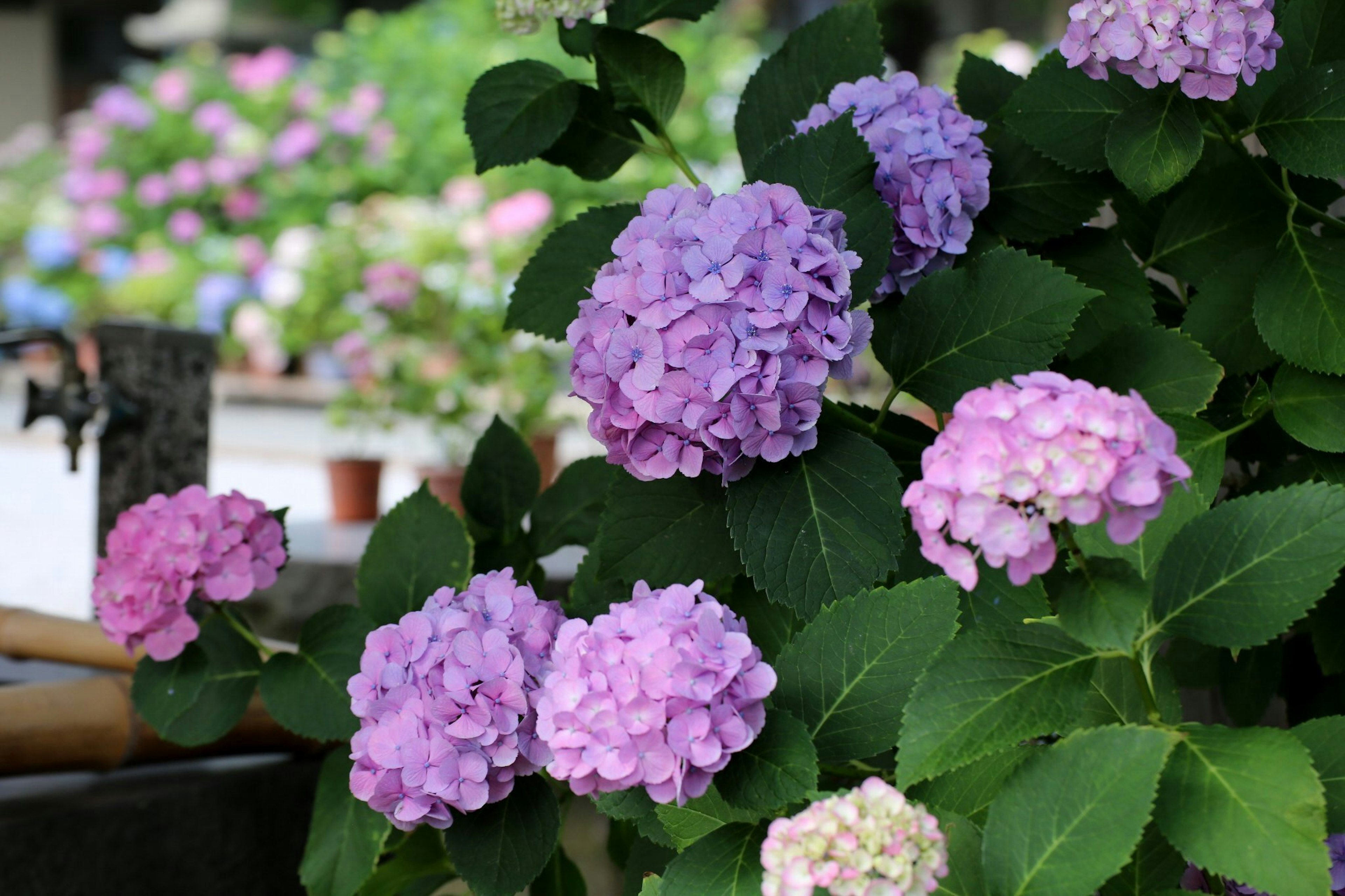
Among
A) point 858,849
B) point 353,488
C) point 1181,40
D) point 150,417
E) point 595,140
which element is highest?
point 1181,40

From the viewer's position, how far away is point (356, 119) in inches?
201

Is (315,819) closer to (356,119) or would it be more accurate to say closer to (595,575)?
(595,575)

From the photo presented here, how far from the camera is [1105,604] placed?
50 cm

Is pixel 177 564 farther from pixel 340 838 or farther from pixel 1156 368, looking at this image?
pixel 1156 368

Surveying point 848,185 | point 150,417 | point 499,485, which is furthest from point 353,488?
point 848,185

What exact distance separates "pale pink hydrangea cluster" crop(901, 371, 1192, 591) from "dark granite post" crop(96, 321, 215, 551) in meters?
1.20

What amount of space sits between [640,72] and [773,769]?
1.56ft

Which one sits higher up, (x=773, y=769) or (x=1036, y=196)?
(x=1036, y=196)

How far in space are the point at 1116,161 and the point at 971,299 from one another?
101mm

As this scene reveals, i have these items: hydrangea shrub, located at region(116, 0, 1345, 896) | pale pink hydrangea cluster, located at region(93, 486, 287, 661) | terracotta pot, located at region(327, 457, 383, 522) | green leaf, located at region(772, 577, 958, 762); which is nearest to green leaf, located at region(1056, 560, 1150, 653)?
hydrangea shrub, located at region(116, 0, 1345, 896)

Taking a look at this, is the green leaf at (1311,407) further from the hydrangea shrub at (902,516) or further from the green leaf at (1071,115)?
the green leaf at (1071,115)

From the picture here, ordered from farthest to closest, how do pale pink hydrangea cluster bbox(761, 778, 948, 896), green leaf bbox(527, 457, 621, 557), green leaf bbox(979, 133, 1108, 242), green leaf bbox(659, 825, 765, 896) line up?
1. green leaf bbox(527, 457, 621, 557)
2. green leaf bbox(979, 133, 1108, 242)
3. green leaf bbox(659, 825, 765, 896)
4. pale pink hydrangea cluster bbox(761, 778, 948, 896)

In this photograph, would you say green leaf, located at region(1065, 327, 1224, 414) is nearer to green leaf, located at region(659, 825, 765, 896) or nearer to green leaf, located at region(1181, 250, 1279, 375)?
green leaf, located at region(1181, 250, 1279, 375)

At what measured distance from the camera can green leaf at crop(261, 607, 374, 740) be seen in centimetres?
83
